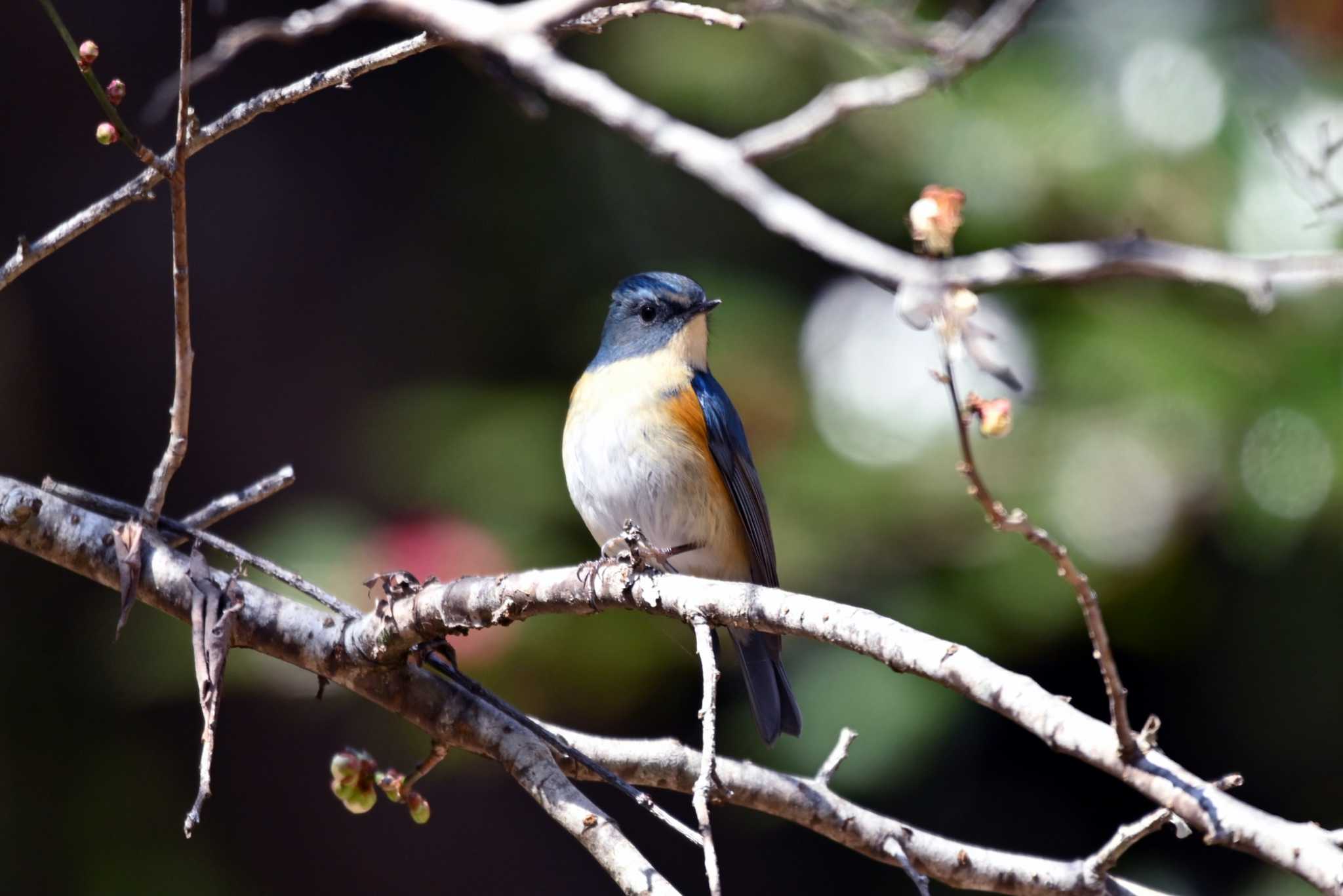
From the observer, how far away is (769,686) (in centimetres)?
368

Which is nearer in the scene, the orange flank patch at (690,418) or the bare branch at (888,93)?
the bare branch at (888,93)

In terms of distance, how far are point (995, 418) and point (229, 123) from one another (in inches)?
46.4

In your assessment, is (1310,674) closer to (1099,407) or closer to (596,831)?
(1099,407)

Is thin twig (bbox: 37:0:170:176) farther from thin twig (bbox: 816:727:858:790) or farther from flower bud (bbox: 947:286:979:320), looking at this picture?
thin twig (bbox: 816:727:858:790)

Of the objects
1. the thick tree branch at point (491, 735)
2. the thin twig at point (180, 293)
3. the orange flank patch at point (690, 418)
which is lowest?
the thick tree branch at point (491, 735)

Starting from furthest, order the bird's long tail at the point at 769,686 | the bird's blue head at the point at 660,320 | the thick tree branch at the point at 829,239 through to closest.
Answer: the bird's blue head at the point at 660,320 < the bird's long tail at the point at 769,686 < the thick tree branch at the point at 829,239

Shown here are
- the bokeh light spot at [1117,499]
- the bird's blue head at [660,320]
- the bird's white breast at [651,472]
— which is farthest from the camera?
the bokeh light spot at [1117,499]

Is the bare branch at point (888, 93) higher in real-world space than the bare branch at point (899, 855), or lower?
higher

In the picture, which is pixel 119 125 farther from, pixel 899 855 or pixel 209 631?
pixel 899 855

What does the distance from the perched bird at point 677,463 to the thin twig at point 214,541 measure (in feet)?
3.77

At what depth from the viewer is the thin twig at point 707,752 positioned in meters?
1.60

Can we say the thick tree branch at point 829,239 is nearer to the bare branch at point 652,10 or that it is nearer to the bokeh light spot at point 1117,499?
the bare branch at point 652,10

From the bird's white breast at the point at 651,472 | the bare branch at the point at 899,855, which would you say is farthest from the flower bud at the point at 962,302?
the bird's white breast at the point at 651,472

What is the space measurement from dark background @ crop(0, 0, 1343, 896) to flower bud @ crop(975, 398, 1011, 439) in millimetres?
3002
